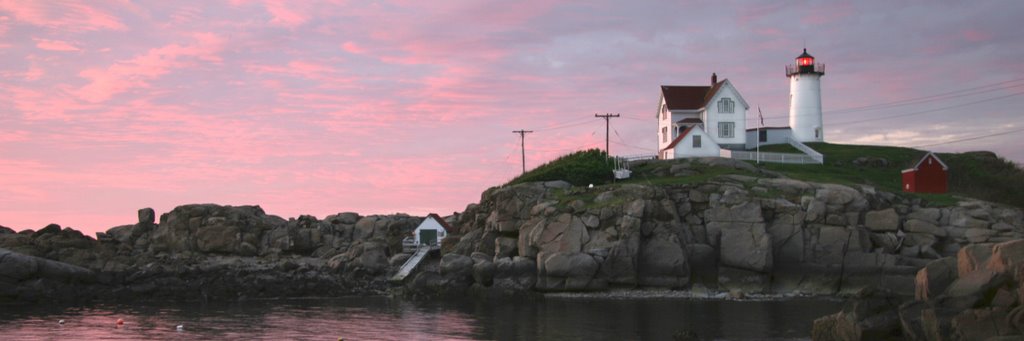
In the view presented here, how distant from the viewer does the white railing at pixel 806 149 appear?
79.3 metres

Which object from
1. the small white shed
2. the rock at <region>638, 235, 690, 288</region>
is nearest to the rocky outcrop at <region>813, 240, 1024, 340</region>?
the rock at <region>638, 235, 690, 288</region>

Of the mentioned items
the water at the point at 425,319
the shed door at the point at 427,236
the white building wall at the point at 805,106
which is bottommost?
the water at the point at 425,319

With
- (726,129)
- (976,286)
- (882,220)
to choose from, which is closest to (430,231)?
(726,129)

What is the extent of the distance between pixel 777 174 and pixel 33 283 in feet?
159

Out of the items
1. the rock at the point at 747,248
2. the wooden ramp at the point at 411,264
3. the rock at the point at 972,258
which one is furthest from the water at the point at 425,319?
the wooden ramp at the point at 411,264

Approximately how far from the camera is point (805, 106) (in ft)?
297

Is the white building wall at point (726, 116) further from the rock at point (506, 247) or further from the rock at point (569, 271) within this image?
the rock at point (569, 271)

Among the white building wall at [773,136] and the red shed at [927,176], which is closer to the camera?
the red shed at [927,176]

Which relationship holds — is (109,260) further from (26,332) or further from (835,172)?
(835,172)

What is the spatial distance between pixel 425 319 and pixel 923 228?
107 ft

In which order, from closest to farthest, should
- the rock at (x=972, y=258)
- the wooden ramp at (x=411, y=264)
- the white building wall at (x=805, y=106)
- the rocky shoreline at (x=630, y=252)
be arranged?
the rock at (x=972, y=258) < the rocky shoreline at (x=630, y=252) < the wooden ramp at (x=411, y=264) < the white building wall at (x=805, y=106)

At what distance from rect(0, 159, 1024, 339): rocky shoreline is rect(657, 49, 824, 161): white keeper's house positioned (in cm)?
1475

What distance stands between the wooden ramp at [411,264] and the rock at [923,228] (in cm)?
3114

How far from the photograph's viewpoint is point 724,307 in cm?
4919
